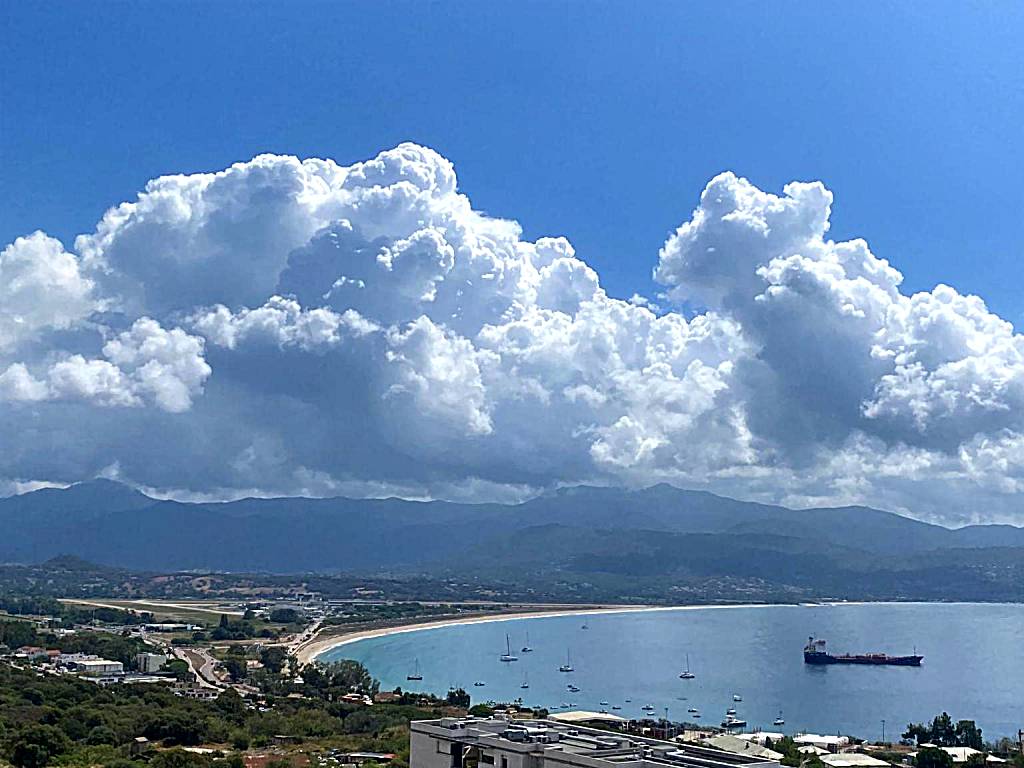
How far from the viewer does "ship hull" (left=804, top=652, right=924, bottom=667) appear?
77.1 metres

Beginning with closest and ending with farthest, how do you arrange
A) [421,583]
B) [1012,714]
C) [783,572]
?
[1012,714]
[421,583]
[783,572]

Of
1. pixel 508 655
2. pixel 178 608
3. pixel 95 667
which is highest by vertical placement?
pixel 178 608

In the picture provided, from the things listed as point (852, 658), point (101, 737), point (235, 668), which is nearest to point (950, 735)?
point (101, 737)

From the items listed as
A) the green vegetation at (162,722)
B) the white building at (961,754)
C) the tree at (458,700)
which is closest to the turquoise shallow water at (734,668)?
the tree at (458,700)

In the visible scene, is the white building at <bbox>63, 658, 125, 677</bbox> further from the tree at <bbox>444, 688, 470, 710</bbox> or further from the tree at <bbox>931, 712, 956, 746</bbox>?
the tree at <bbox>931, 712, 956, 746</bbox>

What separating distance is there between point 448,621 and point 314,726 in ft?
221

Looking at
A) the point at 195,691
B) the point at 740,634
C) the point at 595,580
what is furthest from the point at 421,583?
the point at 195,691

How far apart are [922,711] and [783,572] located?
474 feet

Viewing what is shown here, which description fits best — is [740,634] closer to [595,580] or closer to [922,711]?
[922,711]

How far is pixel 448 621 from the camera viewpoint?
338 feet

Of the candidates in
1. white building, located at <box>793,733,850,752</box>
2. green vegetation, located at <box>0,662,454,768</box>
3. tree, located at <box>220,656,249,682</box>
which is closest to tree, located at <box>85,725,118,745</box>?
green vegetation, located at <box>0,662,454,768</box>

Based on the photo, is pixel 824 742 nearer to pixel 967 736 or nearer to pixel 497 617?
pixel 967 736

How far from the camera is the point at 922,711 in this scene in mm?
57000

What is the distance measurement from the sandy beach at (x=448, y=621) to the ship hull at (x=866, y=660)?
30.7m
